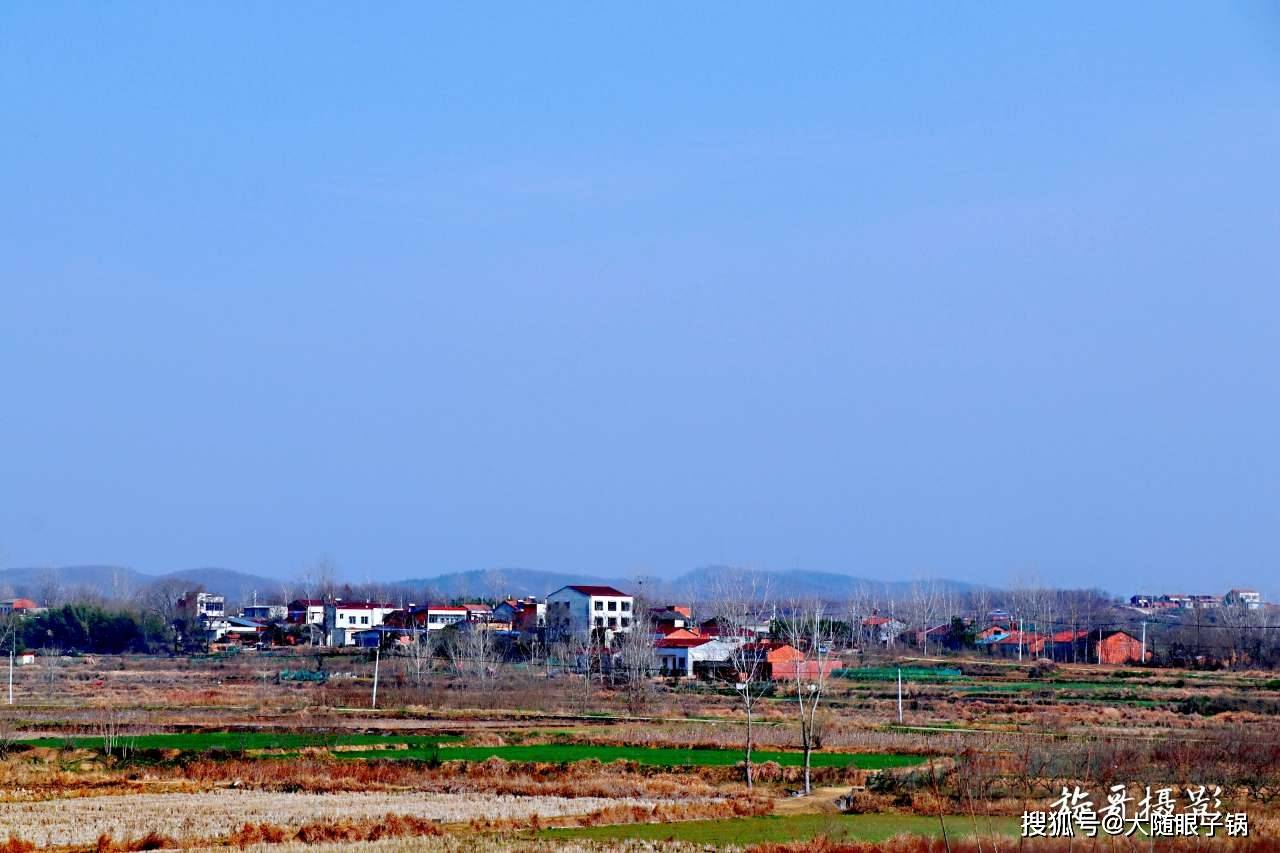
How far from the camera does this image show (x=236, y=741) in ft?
120

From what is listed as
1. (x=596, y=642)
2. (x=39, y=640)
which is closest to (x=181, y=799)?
(x=596, y=642)

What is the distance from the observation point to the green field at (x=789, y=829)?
67.9 feet

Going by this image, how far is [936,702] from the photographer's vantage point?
1972 inches

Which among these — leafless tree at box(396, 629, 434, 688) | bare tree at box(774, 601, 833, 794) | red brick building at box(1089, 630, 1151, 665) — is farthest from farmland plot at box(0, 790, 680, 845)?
red brick building at box(1089, 630, 1151, 665)

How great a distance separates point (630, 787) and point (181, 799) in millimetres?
8208

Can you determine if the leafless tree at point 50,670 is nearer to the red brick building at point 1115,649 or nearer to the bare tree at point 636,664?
the bare tree at point 636,664

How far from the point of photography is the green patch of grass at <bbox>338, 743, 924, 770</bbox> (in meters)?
32.6

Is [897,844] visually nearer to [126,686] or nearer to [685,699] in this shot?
[685,699]

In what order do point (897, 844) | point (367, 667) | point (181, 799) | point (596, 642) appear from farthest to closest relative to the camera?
point (596, 642) → point (367, 667) → point (181, 799) → point (897, 844)

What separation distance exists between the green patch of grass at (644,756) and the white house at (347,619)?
54330 millimetres

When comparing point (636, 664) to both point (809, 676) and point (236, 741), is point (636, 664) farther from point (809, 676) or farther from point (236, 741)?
point (236, 741)

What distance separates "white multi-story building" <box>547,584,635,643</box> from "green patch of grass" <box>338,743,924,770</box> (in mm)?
44414

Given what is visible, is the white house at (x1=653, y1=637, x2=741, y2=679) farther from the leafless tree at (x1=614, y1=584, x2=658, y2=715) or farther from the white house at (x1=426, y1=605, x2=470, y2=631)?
the white house at (x1=426, y1=605, x2=470, y2=631)

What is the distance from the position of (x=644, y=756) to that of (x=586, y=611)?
160ft
